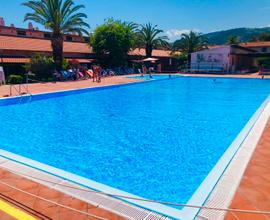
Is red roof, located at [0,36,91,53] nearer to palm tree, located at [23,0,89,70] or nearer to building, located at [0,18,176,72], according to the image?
building, located at [0,18,176,72]

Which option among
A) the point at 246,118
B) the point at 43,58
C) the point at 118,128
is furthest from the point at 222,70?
the point at 118,128

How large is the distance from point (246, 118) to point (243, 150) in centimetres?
495

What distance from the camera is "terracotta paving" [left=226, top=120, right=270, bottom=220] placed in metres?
3.24

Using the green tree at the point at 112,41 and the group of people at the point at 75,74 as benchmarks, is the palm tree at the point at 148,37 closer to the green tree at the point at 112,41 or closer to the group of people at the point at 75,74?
the green tree at the point at 112,41

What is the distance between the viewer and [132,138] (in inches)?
305

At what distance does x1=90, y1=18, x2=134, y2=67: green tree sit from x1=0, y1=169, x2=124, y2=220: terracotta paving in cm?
2973

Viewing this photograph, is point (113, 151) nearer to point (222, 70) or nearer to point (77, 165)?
point (77, 165)

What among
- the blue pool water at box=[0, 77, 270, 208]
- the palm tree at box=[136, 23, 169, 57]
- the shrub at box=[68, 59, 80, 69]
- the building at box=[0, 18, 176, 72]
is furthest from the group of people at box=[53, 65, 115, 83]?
the palm tree at box=[136, 23, 169, 57]

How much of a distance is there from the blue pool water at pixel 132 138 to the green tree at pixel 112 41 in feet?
66.2

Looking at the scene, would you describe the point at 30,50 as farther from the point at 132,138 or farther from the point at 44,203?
the point at 44,203

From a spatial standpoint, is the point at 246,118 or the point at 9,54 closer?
the point at 246,118

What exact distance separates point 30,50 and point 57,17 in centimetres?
499

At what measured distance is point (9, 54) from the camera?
930 inches

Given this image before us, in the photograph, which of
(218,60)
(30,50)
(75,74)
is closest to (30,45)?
(30,50)
